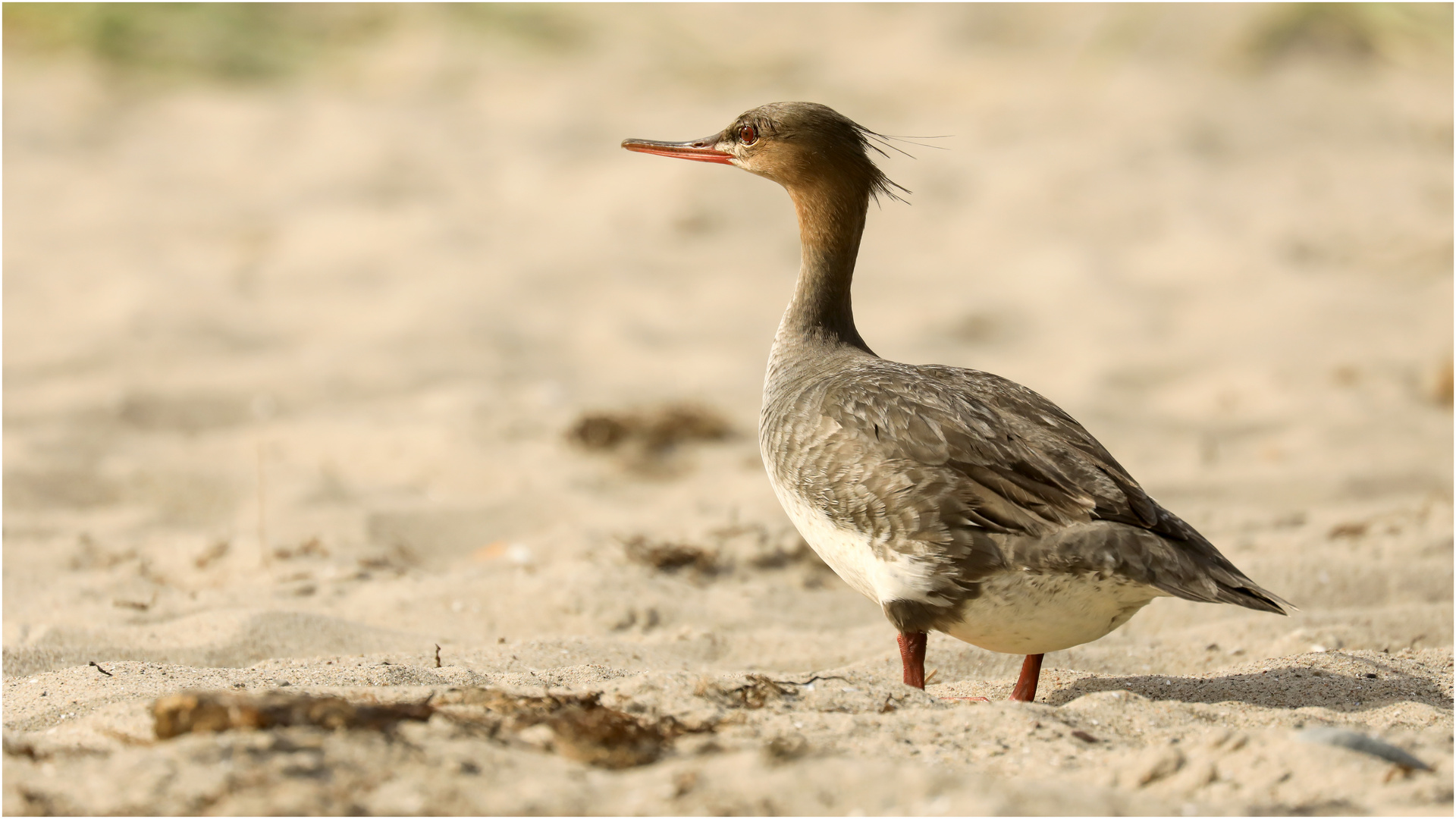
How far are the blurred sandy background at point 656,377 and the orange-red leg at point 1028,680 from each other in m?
0.16

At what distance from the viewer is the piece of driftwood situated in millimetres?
2807

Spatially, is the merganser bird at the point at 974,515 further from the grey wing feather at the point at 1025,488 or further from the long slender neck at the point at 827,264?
the long slender neck at the point at 827,264

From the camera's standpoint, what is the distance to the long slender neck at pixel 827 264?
4770 mm

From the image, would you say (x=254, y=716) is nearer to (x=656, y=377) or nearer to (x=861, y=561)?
(x=861, y=561)

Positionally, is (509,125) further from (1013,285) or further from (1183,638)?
(1183,638)

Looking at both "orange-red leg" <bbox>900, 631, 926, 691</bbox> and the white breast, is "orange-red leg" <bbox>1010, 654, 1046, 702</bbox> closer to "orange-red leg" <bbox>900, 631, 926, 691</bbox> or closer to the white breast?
"orange-red leg" <bbox>900, 631, 926, 691</bbox>

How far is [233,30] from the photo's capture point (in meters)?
13.8

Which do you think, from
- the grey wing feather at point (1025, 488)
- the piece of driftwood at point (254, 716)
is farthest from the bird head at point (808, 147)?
the piece of driftwood at point (254, 716)

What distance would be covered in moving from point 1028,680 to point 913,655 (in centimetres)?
36

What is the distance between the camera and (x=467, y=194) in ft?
37.1

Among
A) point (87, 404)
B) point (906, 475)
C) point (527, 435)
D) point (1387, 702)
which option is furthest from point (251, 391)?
point (1387, 702)

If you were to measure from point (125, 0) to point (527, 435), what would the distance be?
8952 millimetres

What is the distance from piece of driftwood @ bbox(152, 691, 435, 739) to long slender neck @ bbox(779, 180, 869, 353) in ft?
7.72

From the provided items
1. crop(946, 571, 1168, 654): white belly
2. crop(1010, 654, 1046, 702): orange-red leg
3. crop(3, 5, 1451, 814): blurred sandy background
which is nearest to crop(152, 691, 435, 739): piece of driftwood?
crop(3, 5, 1451, 814): blurred sandy background
